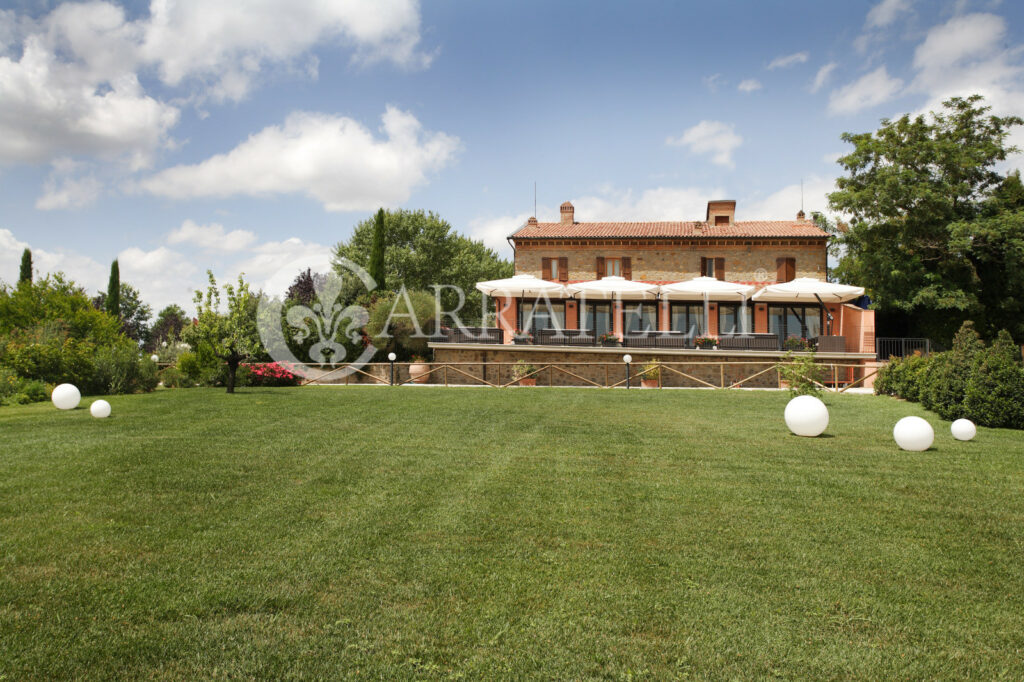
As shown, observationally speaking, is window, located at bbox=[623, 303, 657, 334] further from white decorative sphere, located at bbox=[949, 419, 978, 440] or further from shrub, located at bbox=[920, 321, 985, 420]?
white decorative sphere, located at bbox=[949, 419, 978, 440]

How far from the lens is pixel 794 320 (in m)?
25.7

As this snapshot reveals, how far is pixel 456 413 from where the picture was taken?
37.7ft

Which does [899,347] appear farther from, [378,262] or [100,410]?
[100,410]

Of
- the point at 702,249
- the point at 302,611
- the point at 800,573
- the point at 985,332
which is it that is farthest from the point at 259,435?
the point at 985,332

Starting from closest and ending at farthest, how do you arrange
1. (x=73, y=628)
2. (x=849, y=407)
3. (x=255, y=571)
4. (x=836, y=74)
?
1. (x=73, y=628)
2. (x=255, y=571)
3. (x=849, y=407)
4. (x=836, y=74)

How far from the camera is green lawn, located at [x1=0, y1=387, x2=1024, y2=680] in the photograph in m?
3.02

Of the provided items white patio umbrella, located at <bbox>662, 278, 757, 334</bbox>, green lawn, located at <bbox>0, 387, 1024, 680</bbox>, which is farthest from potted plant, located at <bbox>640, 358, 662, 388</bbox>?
green lawn, located at <bbox>0, 387, 1024, 680</bbox>

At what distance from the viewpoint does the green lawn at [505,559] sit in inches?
119

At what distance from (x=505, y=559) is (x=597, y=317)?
23194 mm

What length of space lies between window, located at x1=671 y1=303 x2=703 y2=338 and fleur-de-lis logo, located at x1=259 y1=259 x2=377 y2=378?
13.7 meters

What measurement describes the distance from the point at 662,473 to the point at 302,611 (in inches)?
174

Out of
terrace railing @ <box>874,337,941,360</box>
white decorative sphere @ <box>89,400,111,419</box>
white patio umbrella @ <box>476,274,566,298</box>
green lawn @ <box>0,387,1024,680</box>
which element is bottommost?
green lawn @ <box>0,387,1024,680</box>

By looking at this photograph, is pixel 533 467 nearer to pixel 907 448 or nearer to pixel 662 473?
pixel 662 473

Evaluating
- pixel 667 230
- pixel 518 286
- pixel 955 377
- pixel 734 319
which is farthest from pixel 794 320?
pixel 955 377
